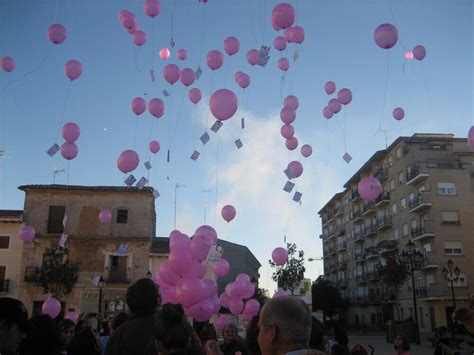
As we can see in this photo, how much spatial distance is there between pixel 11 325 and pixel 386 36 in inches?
318

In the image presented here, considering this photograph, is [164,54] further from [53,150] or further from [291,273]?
[291,273]

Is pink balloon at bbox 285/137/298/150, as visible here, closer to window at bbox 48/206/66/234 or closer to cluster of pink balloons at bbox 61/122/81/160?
cluster of pink balloons at bbox 61/122/81/160

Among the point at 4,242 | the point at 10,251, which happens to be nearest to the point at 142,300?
the point at 10,251

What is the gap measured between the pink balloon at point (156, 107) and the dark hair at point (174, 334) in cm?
857

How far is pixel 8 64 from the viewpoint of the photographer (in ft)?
33.6

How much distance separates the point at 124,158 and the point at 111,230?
879 inches

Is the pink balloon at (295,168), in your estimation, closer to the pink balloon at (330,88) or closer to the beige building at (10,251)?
the pink balloon at (330,88)

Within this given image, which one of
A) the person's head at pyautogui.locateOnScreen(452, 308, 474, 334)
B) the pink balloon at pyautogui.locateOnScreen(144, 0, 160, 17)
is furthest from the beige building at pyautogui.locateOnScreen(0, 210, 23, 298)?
the person's head at pyautogui.locateOnScreen(452, 308, 474, 334)

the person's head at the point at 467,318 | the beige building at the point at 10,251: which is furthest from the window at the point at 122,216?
the person's head at the point at 467,318

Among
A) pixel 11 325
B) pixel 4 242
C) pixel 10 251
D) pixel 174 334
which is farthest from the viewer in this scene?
pixel 4 242

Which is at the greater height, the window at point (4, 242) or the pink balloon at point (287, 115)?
the pink balloon at point (287, 115)

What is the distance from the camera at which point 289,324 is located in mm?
2166

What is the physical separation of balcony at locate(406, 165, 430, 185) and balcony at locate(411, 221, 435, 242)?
3.69 meters

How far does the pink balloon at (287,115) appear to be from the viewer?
10812mm
